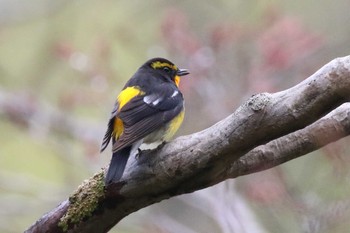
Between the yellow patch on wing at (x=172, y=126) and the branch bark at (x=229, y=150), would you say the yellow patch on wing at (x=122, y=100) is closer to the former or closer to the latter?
the yellow patch on wing at (x=172, y=126)

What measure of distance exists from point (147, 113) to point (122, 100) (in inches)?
9.3

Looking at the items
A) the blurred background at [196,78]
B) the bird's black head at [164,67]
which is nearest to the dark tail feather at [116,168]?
the blurred background at [196,78]

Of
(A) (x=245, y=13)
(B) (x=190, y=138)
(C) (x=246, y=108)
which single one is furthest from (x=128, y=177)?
(A) (x=245, y=13)

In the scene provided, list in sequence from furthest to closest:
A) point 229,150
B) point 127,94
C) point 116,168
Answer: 1. point 127,94
2. point 116,168
3. point 229,150

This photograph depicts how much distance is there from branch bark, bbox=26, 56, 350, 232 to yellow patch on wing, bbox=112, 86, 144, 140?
0.37 meters

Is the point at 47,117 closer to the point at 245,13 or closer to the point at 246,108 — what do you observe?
the point at 245,13

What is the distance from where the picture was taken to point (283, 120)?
10.3ft

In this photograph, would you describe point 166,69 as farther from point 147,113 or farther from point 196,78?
→ point 196,78

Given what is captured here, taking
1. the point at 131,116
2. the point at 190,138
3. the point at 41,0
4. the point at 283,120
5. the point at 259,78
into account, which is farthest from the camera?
the point at 41,0

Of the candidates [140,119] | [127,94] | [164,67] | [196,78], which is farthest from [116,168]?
[196,78]

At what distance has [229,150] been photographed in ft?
10.9

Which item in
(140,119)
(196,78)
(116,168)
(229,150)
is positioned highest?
(196,78)

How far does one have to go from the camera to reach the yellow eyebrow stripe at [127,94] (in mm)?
4172

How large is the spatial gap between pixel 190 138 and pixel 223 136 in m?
0.23
